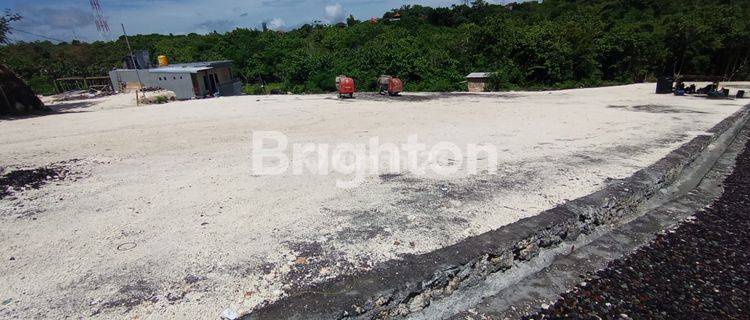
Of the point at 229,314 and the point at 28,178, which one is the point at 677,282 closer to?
the point at 229,314

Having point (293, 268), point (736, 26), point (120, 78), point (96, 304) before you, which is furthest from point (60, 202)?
point (736, 26)

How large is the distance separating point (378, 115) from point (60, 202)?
367 inches

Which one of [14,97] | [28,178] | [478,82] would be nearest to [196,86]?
[14,97]

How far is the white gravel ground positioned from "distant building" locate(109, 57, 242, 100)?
12.3 metres

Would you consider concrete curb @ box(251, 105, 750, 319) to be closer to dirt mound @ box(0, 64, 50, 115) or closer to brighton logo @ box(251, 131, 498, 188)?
brighton logo @ box(251, 131, 498, 188)

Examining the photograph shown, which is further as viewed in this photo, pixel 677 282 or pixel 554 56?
pixel 554 56

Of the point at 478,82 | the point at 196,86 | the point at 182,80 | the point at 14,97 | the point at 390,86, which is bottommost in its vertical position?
the point at 478,82

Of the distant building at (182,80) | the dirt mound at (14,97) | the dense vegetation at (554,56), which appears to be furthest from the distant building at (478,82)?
the dirt mound at (14,97)

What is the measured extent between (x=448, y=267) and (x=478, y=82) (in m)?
20.6

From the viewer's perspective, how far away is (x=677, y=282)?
3.76m

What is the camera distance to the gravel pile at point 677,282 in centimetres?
338

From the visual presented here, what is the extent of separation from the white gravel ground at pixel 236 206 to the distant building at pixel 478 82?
10959mm

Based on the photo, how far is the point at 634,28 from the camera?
98.5 feet

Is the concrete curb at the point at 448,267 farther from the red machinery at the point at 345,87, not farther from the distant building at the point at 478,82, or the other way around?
the distant building at the point at 478,82
